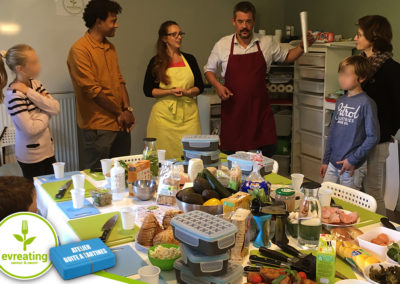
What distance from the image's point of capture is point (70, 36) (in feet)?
12.3

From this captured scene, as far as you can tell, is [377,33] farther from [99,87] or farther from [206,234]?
[206,234]

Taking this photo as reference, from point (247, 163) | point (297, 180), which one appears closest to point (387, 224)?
point (297, 180)

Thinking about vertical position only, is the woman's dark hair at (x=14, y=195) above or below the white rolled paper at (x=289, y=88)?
below

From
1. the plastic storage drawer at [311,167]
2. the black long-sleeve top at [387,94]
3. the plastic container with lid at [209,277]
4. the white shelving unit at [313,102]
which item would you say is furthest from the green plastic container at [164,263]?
the plastic storage drawer at [311,167]

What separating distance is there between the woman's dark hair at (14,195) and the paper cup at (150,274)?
375 mm

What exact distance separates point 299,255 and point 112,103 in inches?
80.1

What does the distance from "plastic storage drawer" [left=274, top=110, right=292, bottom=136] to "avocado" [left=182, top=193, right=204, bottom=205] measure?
308 cm

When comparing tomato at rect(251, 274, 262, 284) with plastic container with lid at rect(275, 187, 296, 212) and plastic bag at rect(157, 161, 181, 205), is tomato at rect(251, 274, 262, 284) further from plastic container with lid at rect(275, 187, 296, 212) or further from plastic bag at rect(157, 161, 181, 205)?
plastic bag at rect(157, 161, 181, 205)

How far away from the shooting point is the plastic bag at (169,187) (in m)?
1.98

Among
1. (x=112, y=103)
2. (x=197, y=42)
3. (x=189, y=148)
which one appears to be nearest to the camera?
(x=189, y=148)

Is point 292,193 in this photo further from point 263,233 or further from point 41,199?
point 41,199

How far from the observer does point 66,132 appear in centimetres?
393

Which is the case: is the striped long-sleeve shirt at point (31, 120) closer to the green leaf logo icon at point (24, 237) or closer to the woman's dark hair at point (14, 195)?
the woman's dark hair at point (14, 195)

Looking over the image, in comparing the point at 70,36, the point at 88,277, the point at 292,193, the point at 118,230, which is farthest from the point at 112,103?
the point at 88,277
